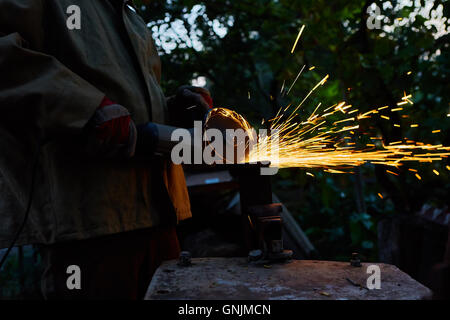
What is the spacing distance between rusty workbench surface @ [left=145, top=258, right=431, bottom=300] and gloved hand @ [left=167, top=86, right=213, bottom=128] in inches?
28.2

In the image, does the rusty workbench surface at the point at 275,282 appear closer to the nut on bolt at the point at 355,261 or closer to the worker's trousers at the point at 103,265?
the nut on bolt at the point at 355,261

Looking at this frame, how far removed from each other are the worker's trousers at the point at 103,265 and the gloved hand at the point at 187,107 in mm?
560

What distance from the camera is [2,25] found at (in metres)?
1.42

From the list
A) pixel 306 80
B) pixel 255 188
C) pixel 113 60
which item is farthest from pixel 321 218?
pixel 113 60

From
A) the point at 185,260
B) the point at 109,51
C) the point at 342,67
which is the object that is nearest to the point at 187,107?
the point at 109,51

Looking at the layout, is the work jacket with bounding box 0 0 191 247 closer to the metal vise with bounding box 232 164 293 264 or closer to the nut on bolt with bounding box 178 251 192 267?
the nut on bolt with bounding box 178 251 192 267

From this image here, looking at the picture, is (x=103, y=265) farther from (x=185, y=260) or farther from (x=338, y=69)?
(x=338, y=69)

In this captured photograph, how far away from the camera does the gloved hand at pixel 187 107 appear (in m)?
1.99

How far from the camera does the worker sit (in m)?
1.41

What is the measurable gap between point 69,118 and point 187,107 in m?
0.73

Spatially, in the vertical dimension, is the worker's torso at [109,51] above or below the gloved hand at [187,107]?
above

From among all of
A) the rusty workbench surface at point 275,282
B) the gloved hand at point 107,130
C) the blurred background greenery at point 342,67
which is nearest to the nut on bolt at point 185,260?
the rusty workbench surface at point 275,282

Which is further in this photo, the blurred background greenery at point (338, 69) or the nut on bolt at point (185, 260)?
the blurred background greenery at point (338, 69)

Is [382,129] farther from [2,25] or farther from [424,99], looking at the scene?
[2,25]
